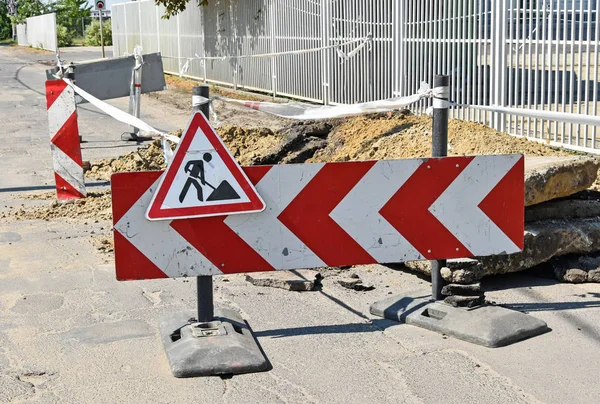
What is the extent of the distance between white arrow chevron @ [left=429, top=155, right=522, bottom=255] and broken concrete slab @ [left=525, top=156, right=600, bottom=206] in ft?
3.70

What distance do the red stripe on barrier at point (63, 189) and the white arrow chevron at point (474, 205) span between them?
5.49 meters

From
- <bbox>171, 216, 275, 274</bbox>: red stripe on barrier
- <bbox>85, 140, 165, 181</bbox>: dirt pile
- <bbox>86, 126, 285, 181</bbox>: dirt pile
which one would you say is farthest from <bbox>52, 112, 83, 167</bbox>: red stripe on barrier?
<bbox>171, 216, 275, 274</bbox>: red stripe on barrier

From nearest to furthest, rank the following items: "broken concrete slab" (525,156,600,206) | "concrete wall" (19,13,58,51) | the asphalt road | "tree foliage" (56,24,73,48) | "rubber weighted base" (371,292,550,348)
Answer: the asphalt road → "rubber weighted base" (371,292,550,348) → "broken concrete slab" (525,156,600,206) → "concrete wall" (19,13,58,51) → "tree foliage" (56,24,73,48)

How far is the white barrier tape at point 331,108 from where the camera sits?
6.46 m

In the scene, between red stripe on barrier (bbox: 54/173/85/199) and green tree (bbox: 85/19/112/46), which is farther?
green tree (bbox: 85/19/112/46)

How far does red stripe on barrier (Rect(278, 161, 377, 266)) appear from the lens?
17.6ft

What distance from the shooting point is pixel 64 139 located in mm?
9742

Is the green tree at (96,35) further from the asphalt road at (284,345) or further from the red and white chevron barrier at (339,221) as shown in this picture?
the red and white chevron barrier at (339,221)

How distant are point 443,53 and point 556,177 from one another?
661 centimetres

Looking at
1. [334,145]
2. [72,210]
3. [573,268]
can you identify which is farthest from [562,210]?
[72,210]

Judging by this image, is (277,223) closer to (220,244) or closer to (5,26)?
(220,244)

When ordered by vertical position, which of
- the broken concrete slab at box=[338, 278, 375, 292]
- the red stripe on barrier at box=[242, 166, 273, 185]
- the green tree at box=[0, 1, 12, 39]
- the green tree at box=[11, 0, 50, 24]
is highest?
the green tree at box=[11, 0, 50, 24]

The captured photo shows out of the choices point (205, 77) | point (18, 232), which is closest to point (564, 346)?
point (18, 232)

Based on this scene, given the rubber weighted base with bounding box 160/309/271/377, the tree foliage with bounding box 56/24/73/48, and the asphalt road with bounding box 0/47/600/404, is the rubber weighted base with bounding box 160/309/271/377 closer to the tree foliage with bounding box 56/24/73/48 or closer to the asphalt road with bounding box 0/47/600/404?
the asphalt road with bounding box 0/47/600/404
